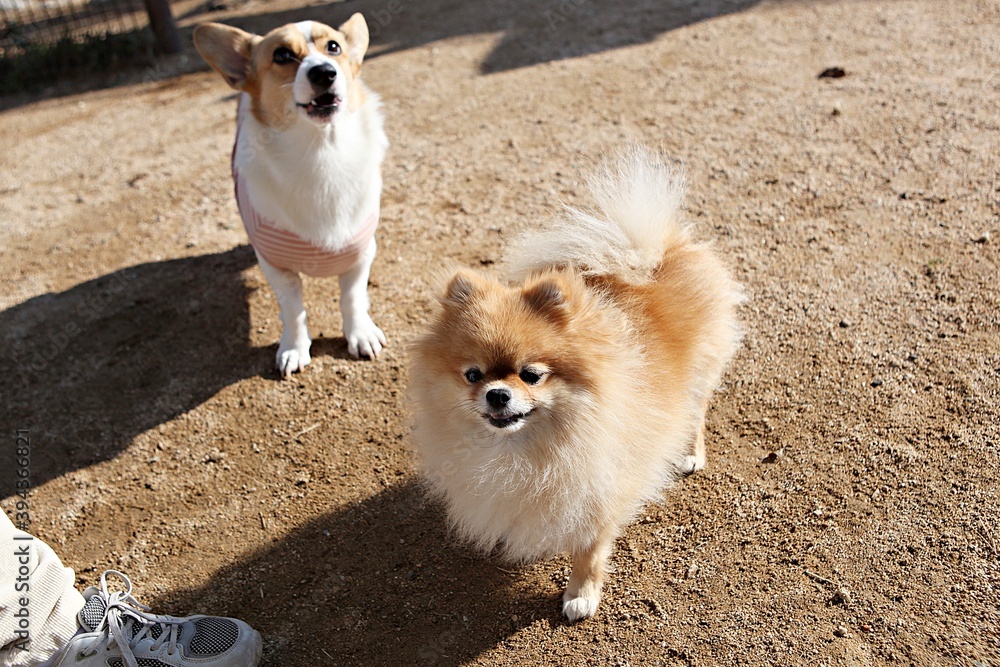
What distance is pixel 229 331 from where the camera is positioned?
3.60m

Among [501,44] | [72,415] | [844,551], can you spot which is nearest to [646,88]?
[501,44]

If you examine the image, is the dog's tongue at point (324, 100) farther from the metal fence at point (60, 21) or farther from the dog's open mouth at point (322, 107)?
the metal fence at point (60, 21)

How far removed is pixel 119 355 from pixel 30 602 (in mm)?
1826

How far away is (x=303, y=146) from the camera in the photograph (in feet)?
9.51

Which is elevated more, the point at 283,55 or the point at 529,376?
the point at 283,55

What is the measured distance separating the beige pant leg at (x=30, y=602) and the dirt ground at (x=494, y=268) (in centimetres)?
47

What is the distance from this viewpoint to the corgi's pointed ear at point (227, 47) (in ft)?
9.55

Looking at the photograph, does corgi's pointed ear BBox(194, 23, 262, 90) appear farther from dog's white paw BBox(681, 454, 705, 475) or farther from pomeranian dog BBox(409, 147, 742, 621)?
dog's white paw BBox(681, 454, 705, 475)

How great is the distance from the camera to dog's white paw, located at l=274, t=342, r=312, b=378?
3.27m

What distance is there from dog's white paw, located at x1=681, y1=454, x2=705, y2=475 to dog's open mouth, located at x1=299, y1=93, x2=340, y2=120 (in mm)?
1900

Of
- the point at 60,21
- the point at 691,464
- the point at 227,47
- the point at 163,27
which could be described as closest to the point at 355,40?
the point at 227,47

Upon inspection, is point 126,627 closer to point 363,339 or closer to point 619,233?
point 363,339

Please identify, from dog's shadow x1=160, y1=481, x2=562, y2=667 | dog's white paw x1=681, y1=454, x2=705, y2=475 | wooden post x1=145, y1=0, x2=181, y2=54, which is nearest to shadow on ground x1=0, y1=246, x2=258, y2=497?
dog's shadow x1=160, y1=481, x2=562, y2=667

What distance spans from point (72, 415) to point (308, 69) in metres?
1.89
